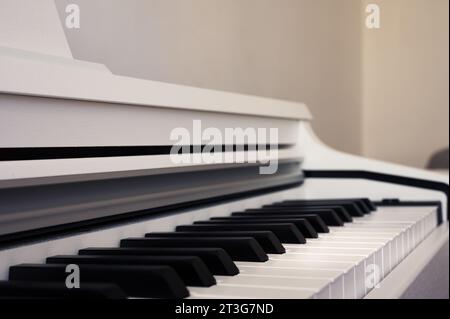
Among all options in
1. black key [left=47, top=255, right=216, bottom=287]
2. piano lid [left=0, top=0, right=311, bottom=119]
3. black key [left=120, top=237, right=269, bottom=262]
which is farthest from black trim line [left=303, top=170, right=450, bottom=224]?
black key [left=47, top=255, right=216, bottom=287]

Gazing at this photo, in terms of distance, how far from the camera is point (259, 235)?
1.41 metres

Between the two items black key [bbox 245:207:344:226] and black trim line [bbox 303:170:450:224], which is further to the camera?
black trim line [bbox 303:170:450:224]

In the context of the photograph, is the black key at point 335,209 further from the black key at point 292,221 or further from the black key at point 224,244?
the black key at point 224,244

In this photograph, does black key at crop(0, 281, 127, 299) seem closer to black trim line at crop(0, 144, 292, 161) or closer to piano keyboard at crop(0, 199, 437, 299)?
piano keyboard at crop(0, 199, 437, 299)

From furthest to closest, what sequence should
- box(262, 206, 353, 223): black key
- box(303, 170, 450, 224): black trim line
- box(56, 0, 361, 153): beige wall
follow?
1. box(303, 170, 450, 224): black trim line
2. box(56, 0, 361, 153): beige wall
3. box(262, 206, 353, 223): black key

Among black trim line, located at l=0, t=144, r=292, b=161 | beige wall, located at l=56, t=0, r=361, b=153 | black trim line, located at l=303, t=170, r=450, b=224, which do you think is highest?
beige wall, located at l=56, t=0, r=361, b=153

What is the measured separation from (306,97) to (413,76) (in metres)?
1.26

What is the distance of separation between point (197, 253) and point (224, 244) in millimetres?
140

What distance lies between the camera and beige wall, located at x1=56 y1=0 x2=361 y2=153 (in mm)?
2102

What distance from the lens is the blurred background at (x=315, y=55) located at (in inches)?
86.0

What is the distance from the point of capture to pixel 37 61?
1094mm
